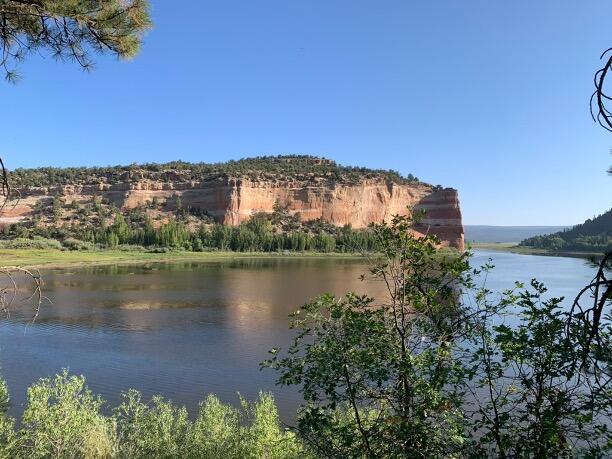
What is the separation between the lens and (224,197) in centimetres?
9694

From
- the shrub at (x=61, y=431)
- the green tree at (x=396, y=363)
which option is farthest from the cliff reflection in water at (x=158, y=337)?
the green tree at (x=396, y=363)

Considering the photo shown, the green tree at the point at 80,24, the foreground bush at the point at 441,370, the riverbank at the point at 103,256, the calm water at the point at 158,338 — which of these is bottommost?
the calm water at the point at 158,338

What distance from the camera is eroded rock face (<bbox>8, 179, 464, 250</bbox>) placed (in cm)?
9631

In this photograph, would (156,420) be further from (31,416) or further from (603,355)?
(603,355)

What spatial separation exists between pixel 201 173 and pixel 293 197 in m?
22.7

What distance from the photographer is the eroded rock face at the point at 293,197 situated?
316ft

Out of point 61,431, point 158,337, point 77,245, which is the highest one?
point 77,245

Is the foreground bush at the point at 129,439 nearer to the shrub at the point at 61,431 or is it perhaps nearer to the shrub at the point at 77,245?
the shrub at the point at 61,431

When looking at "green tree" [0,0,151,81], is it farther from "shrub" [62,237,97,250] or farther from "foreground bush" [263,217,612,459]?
"shrub" [62,237,97,250]

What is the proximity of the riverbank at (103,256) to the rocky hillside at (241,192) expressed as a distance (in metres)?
24.0

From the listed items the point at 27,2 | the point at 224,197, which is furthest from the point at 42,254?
the point at 27,2

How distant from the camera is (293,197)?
104 metres

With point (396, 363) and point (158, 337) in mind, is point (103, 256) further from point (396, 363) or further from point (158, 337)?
point (396, 363)

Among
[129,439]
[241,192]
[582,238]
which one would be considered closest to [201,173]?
[241,192]
